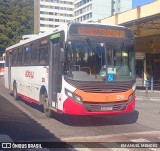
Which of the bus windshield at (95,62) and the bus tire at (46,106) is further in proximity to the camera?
the bus tire at (46,106)

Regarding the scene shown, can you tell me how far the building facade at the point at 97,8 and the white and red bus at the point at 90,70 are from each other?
10489 centimetres

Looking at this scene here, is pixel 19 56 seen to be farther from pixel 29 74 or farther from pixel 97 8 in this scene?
pixel 97 8

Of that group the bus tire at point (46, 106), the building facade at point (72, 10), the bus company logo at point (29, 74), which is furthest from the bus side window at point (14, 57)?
the building facade at point (72, 10)

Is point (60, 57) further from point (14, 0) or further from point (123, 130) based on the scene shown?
point (14, 0)

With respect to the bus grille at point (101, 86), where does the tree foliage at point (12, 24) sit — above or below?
above

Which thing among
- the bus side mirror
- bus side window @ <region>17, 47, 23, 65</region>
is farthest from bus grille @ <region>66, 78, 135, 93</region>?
bus side window @ <region>17, 47, 23, 65</region>

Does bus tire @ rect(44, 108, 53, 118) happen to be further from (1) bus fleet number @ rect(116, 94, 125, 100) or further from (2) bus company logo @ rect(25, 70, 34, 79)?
(1) bus fleet number @ rect(116, 94, 125, 100)

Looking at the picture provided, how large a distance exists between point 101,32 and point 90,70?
1423mm

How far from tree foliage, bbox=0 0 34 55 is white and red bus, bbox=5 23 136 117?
74.1m

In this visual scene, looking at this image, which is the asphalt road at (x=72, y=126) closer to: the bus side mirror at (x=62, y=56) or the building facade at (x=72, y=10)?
the bus side mirror at (x=62, y=56)

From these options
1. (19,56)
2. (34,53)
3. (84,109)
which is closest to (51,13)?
(19,56)

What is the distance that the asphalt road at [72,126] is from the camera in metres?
9.56

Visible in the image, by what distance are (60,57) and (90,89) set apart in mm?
1351

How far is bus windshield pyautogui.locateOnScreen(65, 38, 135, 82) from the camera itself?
10.8 meters
